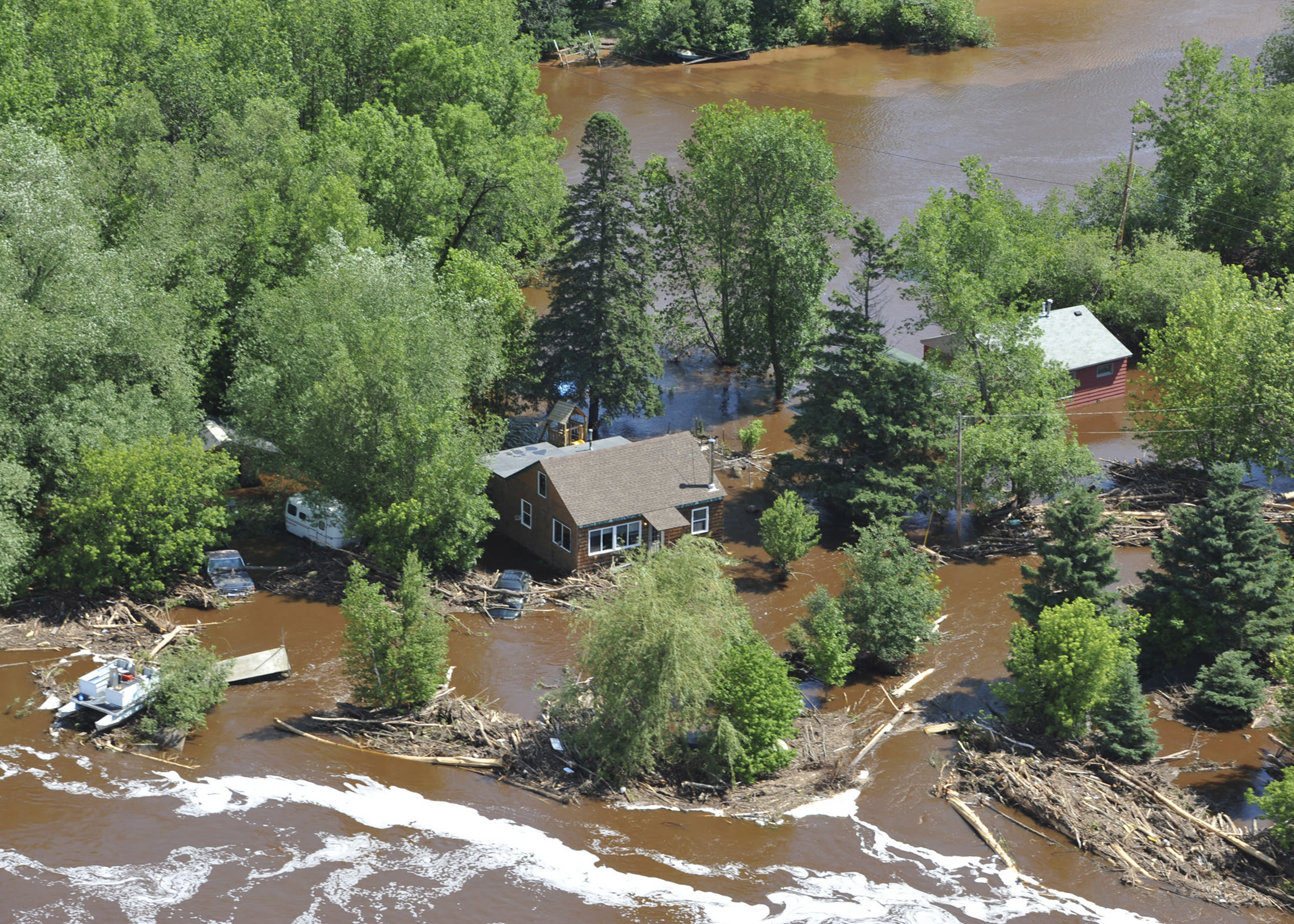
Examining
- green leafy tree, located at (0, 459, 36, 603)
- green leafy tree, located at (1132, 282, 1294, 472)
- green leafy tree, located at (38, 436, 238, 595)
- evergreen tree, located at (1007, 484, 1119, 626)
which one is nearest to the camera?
evergreen tree, located at (1007, 484, 1119, 626)

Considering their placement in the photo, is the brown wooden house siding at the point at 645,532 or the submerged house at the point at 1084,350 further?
the submerged house at the point at 1084,350

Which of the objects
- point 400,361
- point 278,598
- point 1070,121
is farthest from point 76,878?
point 1070,121

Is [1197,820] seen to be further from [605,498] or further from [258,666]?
[258,666]

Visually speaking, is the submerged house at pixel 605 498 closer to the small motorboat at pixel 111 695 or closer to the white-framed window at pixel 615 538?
the white-framed window at pixel 615 538

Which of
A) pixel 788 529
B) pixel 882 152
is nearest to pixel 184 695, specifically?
pixel 788 529

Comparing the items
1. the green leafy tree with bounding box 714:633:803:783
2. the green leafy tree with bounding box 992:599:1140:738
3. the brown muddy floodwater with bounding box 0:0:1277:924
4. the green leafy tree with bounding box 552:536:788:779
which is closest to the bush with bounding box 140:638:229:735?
the brown muddy floodwater with bounding box 0:0:1277:924

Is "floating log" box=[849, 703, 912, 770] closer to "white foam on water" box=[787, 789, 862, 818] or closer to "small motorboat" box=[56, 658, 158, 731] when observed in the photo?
"white foam on water" box=[787, 789, 862, 818]

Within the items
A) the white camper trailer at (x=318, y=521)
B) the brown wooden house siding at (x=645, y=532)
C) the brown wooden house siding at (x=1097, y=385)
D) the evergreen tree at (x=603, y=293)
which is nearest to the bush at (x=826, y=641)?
the brown wooden house siding at (x=645, y=532)
